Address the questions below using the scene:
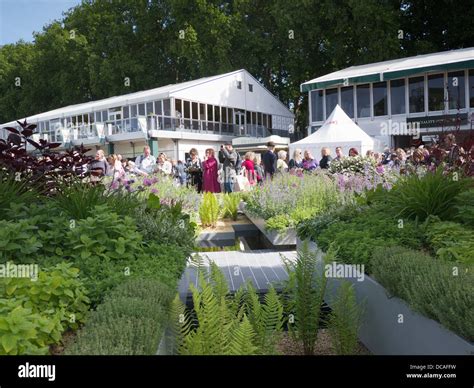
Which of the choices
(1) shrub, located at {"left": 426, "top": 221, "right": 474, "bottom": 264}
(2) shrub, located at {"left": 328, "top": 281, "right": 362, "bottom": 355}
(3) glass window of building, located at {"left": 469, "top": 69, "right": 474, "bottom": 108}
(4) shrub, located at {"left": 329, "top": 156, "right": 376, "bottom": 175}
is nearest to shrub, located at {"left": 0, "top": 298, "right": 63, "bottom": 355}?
(2) shrub, located at {"left": 328, "top": 281, "right": 362, "bottom": 355}

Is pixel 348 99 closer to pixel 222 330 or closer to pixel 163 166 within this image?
pixel 163 166

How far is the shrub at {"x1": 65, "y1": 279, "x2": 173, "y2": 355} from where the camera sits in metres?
2.30

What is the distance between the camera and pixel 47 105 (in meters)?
38.1

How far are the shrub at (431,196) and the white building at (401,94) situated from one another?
1682 centimetres

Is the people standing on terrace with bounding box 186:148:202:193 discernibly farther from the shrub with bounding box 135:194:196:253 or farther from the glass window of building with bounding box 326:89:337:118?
the glass window of building with bounding box 326:89:337:118

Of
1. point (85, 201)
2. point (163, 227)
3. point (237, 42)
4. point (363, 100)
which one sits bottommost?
point (163, 227)

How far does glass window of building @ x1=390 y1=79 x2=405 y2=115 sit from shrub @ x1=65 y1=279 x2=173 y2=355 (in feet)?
81.2

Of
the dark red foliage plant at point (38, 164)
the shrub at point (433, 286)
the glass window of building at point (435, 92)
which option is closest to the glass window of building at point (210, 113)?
the glass window of building at point (435, 92)

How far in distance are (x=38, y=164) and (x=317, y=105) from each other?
24076mm

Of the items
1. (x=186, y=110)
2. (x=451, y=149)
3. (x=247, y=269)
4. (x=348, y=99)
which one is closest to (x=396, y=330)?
(x=247, y=269)

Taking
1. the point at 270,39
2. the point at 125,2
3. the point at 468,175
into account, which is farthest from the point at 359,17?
the point at 468,175

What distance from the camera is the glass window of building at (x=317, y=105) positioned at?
27.9 meters

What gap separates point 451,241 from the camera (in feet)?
12.8

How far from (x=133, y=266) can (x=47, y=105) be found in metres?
37.7
